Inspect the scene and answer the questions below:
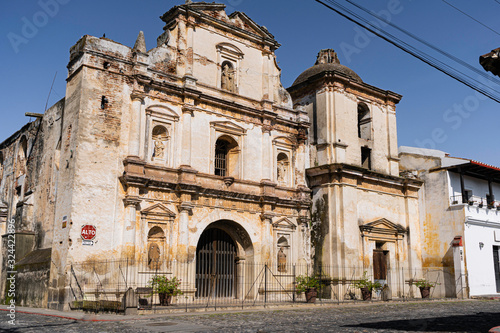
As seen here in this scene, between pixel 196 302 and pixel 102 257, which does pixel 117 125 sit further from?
pixel 196 302

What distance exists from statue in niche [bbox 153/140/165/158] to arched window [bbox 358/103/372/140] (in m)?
11.8

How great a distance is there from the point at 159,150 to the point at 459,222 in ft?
52.9

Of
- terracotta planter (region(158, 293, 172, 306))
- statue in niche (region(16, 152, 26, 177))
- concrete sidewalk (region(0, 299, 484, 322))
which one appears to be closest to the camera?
concrete sidewalk (region(0, 299, 484, 322))

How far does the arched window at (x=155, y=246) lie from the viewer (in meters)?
18.5

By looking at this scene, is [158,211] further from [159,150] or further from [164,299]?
[164,299]

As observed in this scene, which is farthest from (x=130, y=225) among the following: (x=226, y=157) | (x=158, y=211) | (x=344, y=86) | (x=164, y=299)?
(x=344, y=86)

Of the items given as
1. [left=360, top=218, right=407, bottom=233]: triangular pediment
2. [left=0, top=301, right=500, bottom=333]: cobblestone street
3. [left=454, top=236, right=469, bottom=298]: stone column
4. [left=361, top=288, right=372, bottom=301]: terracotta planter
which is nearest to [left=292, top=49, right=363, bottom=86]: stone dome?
[left=360, top=218, right=407, bottom=233]: triangular pediment

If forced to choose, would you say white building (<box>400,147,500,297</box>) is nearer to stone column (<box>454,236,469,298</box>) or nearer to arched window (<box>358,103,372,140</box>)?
stone column (<box>454,236,469,298</box>)

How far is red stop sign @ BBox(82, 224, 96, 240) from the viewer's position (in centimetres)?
1706

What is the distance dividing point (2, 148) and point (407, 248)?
2239cm

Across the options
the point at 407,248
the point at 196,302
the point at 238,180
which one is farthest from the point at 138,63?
the point at 407,248

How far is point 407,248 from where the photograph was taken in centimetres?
2600

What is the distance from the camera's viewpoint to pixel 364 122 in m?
27.0

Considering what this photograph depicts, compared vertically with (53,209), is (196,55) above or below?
above
